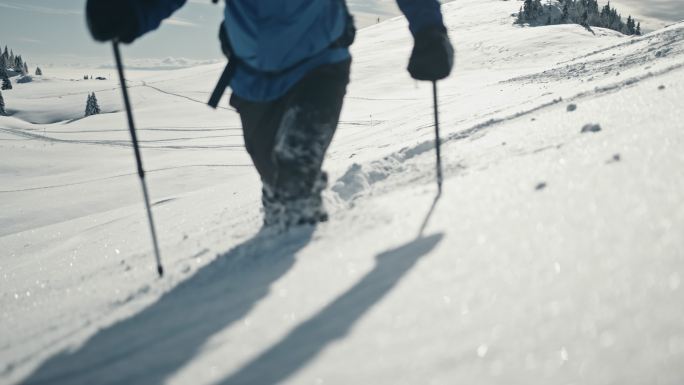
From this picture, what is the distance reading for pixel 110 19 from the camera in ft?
6.89

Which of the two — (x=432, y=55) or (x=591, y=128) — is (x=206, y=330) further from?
(x=591, y=128)

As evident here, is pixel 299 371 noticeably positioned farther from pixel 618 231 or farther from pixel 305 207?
pixel 305 207

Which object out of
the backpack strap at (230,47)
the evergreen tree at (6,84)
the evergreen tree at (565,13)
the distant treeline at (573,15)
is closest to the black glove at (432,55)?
the backpack strap at (230,47)

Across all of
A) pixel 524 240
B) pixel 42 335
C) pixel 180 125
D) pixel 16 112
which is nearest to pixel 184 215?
pixel 42 335

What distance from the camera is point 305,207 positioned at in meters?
2.11

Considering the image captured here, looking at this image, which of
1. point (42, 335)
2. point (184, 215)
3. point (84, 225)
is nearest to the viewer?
point (42, 335)

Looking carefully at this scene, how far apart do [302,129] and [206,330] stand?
1.03 metres

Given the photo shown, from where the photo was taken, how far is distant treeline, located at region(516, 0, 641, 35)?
4844cm

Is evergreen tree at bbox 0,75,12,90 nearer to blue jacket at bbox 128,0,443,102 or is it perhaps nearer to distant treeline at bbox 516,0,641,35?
distant treeline at bbox 516,0,641,35

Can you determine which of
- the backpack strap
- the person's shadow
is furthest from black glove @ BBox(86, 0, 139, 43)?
the person's shadow

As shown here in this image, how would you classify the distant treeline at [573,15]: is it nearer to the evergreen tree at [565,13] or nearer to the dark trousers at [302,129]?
the evergreen tree at [565,13]

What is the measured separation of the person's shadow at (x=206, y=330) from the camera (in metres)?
1.12

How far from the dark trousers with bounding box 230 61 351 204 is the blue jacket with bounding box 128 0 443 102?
67mm

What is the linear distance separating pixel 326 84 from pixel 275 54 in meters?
0.29
